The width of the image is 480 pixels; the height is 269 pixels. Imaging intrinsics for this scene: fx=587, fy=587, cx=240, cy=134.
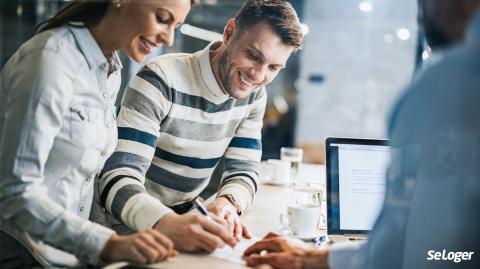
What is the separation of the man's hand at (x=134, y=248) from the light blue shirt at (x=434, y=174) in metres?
0.36

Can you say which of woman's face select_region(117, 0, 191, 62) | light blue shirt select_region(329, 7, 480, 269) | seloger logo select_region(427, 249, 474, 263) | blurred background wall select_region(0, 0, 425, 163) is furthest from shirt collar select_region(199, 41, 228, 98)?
blurred background wall select_region(0, 0, 425, 163)

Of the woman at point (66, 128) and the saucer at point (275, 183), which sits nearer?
A: the woman at point (66, 128)

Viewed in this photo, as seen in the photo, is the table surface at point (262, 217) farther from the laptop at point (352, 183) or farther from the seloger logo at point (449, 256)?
the seloger logo at point (449, 256)

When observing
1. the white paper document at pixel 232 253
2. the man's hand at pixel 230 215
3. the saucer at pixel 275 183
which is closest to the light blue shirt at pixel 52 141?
the white paper document at pixel 232 253

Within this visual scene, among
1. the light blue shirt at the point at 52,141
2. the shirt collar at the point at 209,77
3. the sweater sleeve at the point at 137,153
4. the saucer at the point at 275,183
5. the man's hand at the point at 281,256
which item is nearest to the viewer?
the light blue shirt at the point at 52,141

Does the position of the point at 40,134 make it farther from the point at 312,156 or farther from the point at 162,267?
the point at 312,156

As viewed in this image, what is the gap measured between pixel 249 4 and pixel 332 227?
0.69m

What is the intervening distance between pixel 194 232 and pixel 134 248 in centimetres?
17

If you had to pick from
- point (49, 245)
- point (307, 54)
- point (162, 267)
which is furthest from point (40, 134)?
point (307, 54)

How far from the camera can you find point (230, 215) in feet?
5.08

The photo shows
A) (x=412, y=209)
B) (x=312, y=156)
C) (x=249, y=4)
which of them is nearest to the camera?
(x=412, y=209)

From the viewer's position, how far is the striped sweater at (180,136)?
150 cm

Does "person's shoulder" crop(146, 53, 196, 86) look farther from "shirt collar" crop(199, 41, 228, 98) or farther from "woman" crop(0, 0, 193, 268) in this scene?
"woman" crop(0, 0, 193, 268)

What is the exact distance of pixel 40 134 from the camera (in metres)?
1.07
